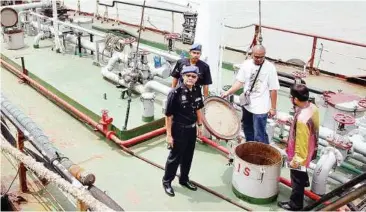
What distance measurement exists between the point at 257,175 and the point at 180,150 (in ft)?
2.95

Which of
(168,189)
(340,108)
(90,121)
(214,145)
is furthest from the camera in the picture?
(90,121)

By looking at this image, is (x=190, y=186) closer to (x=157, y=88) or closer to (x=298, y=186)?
(x=298, y=186)

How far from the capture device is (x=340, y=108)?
500 centimetres

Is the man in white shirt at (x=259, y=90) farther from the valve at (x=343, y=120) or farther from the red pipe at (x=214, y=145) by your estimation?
the valve at (x=343, y=120)

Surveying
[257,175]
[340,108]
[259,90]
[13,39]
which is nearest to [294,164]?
[257,175]

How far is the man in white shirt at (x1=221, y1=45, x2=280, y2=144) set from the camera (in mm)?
4609

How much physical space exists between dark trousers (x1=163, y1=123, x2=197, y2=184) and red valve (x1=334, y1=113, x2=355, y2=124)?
1.79 meters

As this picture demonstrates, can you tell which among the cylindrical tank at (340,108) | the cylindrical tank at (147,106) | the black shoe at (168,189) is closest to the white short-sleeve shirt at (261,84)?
the cylindrical tank at (340,108)

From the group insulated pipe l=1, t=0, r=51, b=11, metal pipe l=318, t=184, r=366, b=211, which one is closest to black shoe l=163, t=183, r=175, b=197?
metal pipe l=318, t=184, r=366, b=211

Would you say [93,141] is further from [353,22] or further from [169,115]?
[353,22]

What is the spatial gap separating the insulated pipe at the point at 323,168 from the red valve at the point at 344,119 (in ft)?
1.48

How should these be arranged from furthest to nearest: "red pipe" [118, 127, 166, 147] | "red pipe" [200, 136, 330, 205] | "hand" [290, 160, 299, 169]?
1. "red pipe" [118, 127, 166, 147]
2. "red pipe" [200, 136, 330, 205]
3. "hand" [290, 160, 299, 169]

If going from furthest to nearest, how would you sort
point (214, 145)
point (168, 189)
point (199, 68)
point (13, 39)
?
1. point (13, 39)
2. point (214, 145)
3. point (199, 68)
4. point (168, 189)

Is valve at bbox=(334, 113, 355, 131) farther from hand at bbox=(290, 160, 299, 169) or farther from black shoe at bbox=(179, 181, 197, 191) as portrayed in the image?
black shoe at bbox=(179, 181, 197, 191)
